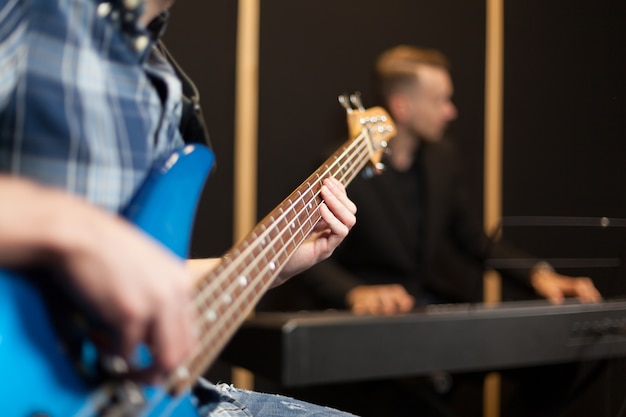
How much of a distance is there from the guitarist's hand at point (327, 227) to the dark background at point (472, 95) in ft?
3.40

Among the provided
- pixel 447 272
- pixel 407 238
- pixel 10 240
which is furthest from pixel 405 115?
pixel 10 240

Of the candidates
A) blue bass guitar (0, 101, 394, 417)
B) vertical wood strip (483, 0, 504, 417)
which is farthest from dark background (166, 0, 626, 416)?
blue bass guitar (0, 101, 394, 417)

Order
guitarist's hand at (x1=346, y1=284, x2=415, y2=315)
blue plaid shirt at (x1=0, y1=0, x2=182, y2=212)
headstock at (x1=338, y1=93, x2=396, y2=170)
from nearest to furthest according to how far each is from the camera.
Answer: blue plaid shirt at (x1=0, y1=0, x2=182, y2=212)
headstock at (x1=338, y1=93, x2=396, y2=170)
guitarist's hand at (x1=346, y1=284, x2=415, y2=315)

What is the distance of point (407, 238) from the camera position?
2514 mm

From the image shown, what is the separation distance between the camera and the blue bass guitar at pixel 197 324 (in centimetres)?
48

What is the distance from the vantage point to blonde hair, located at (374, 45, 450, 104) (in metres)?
2.52

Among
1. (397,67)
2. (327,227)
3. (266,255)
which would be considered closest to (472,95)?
(397,67)

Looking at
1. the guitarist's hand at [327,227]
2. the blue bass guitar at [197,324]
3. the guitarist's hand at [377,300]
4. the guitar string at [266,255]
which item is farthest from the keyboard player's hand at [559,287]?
the blue bass guitar at [197,324]

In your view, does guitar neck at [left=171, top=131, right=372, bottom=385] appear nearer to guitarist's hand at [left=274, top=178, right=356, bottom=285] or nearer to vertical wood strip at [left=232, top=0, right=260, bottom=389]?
guitarist's hand at [left=274, top=178, right=356, bottom=285]

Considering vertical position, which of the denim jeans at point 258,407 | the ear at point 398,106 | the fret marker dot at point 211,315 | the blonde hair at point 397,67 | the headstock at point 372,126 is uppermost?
the blonde hair at point 397,67

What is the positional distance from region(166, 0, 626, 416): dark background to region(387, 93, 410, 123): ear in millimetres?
130

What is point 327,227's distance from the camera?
0.92 meters

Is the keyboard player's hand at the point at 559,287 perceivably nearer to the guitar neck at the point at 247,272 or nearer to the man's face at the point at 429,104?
the man's face at the point at 429,104

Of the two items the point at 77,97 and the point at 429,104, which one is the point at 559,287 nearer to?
the point at 429,104
